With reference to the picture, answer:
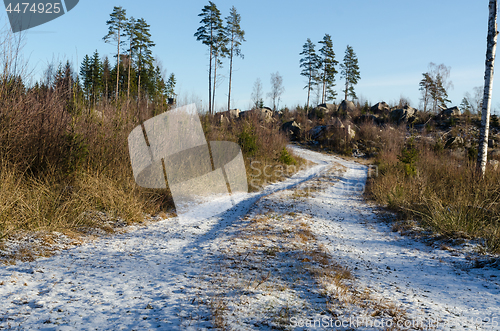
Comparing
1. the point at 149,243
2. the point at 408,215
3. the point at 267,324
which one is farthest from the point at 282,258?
the point at 408,215

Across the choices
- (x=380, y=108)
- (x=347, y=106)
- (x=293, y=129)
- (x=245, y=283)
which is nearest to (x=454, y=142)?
(x=293, y=129)

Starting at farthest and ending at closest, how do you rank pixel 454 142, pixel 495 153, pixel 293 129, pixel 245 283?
pixel 293 129 → pixel 454 142 → pixel 495 153 → pixel 245 283

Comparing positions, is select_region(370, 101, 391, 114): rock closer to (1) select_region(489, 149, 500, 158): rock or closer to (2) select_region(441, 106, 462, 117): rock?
(2) select_region(441, 106, 462, 117): rock

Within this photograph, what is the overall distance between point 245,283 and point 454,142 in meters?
21.8

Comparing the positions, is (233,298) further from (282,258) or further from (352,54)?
(352,54)

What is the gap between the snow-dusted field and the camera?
2.60 metres

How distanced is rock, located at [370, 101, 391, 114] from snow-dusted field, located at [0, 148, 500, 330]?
31542 mm

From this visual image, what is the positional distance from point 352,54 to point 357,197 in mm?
44267

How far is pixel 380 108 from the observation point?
34.6 metres

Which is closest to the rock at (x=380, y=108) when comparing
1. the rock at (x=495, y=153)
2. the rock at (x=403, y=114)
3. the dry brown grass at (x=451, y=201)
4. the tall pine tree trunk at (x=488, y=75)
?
the rock at (x=403, y=114)

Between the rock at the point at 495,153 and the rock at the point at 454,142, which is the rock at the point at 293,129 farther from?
the rock at the point at 495,153

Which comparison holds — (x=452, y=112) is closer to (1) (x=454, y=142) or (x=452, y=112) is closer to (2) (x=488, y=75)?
(1) (x=454, y=142)

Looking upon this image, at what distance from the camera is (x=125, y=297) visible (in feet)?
9.61

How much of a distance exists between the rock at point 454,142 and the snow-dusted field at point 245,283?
1739 centimetres
